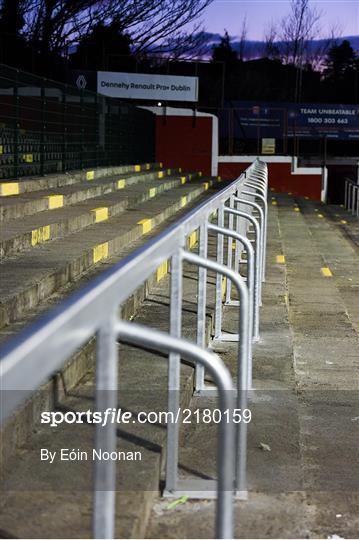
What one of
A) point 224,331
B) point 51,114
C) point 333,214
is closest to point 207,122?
point 333,214

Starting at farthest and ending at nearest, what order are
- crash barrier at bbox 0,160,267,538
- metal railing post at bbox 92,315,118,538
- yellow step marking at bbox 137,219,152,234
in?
yellow step marking at bbox 137,219,152,234
metal railing post at bbox 92,315,118,538
crash barrier at bbox 0,160,267,538

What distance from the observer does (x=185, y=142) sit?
30828 mm

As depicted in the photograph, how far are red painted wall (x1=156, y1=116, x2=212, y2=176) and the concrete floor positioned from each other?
69.7ft

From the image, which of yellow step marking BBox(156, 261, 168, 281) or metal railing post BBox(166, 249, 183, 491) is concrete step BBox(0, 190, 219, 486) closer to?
metal railing post BBox(166, 249, 183, 491)

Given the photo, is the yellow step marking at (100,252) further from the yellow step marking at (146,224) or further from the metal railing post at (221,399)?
the metal railing post at (221,399)

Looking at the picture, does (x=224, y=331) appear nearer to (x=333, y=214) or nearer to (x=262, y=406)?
(x=262, y=406)

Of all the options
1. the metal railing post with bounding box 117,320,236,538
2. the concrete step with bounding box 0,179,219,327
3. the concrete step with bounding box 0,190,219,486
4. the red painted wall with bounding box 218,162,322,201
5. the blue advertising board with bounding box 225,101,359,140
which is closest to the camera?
the metal railing post with bounding box 117,320,236,538

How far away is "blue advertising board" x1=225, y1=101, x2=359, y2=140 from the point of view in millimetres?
37250

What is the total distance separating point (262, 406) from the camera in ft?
16.7

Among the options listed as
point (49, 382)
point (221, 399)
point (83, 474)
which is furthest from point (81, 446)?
point (221, 399)

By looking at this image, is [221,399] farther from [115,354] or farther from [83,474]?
[83,474]

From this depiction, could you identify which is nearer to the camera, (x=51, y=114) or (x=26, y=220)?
(x=26, y=220)

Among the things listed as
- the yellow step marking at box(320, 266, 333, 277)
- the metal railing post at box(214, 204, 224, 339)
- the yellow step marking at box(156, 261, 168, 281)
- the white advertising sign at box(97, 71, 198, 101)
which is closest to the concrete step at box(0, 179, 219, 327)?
the yellow step marking at box(156, 261, 168, 281)

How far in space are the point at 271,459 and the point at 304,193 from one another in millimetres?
29664
